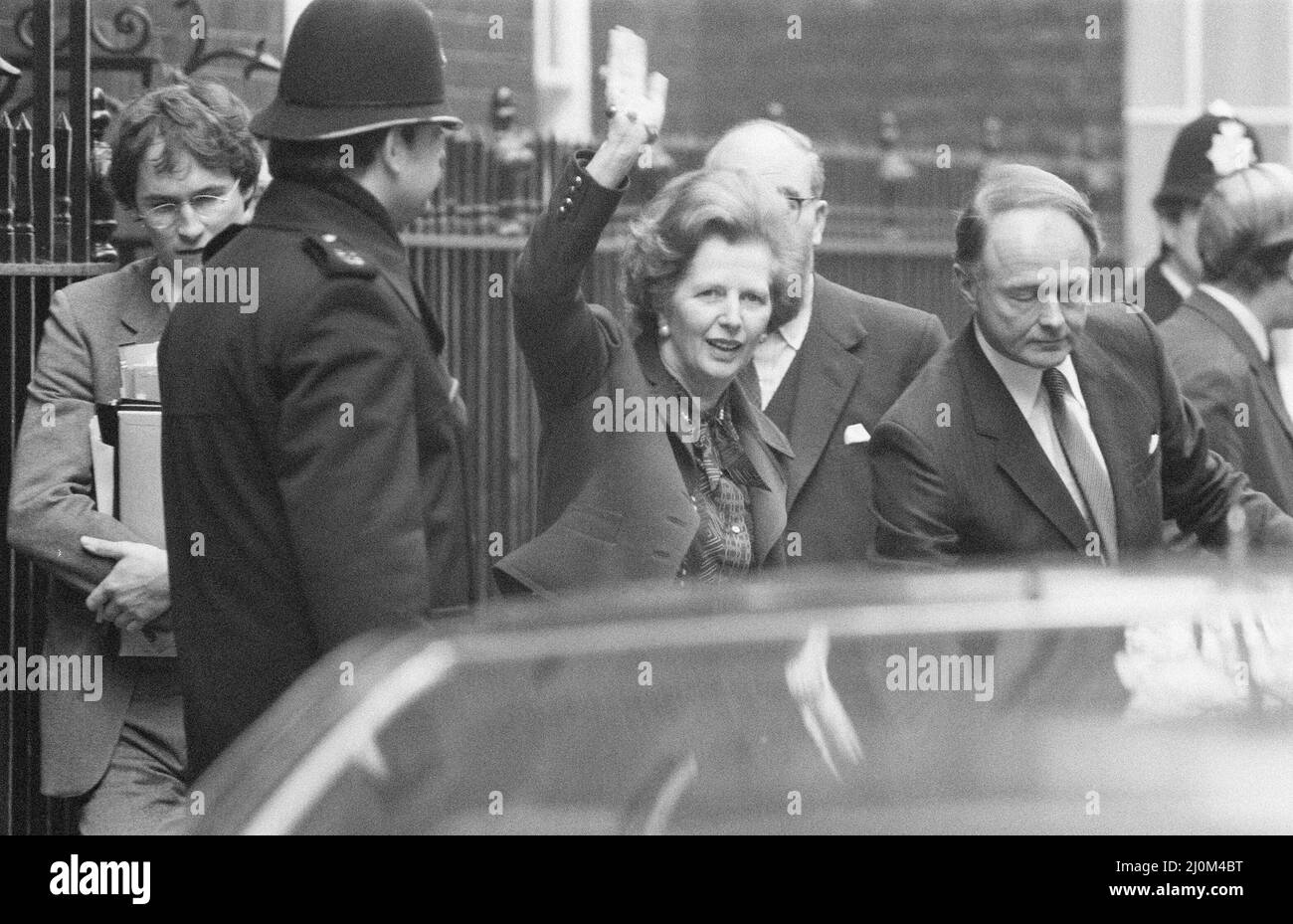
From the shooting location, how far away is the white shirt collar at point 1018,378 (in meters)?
4.55

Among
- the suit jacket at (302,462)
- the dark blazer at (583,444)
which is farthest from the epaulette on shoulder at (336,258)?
the dark blazer at (583,444)

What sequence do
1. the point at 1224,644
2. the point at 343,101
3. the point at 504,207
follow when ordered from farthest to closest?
the point at 504,207, the point at 343,101, the point at 1224,644

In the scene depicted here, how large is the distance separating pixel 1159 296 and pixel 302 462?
4290 mm

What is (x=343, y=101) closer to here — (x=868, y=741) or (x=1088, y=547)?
(x=1088, y=547)

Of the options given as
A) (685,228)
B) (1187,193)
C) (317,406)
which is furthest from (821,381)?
(1187,193)

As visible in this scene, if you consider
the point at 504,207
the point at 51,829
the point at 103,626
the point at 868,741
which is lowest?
the point at 51,829

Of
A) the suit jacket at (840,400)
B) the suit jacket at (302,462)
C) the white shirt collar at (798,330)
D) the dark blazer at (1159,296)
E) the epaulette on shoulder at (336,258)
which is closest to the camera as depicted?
the suit jacket at (302,462)

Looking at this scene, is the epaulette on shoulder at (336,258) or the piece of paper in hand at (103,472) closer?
the epaulette on shoulder at (336,258)

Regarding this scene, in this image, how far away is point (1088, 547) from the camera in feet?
14.5

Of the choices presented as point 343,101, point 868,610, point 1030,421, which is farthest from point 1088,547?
point 868,610

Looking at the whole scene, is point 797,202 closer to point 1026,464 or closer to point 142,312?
point 1026,464

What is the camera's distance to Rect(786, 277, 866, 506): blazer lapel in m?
5.40

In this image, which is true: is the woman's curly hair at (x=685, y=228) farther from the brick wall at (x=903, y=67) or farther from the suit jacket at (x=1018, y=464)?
the brick wall at (x=903, y=67)

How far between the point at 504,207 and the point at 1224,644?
5.26 metres
